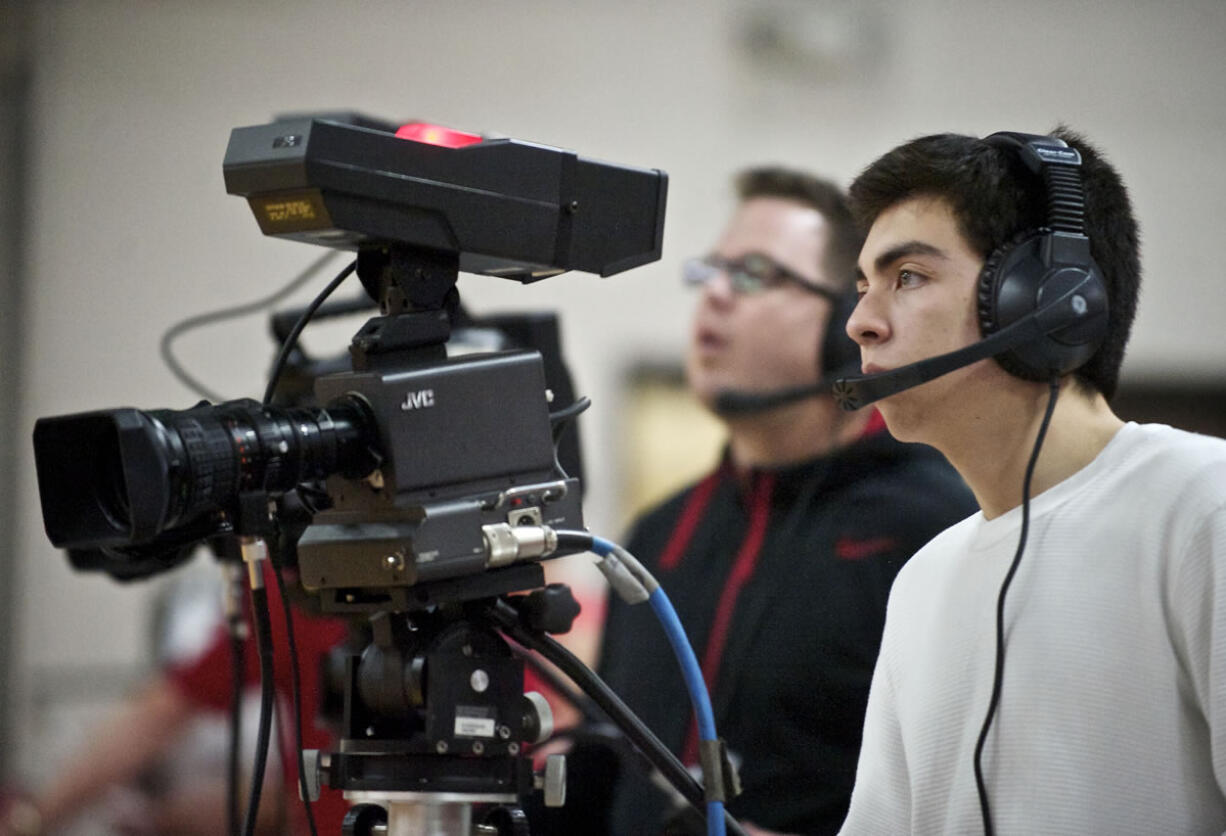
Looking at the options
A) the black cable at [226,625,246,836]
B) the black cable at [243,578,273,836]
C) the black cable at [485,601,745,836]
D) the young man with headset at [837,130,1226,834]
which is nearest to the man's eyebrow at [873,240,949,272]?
the young man with headset at [837,130,1226,834]

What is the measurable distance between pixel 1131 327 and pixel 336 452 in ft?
2.12

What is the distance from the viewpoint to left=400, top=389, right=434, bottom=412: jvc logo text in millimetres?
1020

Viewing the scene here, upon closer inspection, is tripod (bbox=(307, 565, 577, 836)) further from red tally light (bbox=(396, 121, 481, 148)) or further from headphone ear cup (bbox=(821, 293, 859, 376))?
headphone ear cup (bbox=(821, 293, 859, 376))

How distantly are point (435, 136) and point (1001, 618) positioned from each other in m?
0.56

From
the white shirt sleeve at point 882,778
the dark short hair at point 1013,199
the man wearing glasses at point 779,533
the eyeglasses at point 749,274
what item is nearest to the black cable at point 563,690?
the man wearing glasses at point 779,533

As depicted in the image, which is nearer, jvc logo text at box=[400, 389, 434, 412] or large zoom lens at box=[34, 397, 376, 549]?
large zoom lens at box=[34, 397, 376, 549]

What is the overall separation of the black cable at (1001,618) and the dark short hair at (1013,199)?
3.0 inches

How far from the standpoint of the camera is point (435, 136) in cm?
106

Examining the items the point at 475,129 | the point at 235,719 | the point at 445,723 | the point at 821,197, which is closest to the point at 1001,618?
the point at 445,723

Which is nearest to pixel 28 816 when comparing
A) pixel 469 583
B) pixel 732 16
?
pixel 469 583

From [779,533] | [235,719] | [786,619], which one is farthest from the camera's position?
[779,533]

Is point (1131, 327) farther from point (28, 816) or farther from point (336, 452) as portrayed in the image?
point (28, 816)

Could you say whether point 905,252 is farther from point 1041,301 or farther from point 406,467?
point 406,467

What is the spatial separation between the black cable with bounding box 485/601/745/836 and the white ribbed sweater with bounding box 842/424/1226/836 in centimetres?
19
